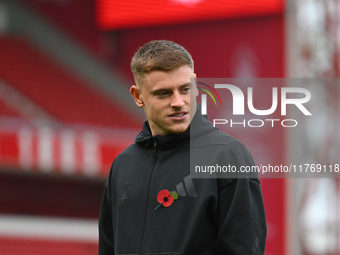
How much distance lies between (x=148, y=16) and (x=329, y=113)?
8.75 ft

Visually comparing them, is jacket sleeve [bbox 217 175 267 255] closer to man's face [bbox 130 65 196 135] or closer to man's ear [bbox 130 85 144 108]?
man's face [bbox 130 65 196 135]

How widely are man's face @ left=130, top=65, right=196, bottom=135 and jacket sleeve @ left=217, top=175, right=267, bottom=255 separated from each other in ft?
0.65

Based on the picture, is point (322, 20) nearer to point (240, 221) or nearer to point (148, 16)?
point (148, 16)

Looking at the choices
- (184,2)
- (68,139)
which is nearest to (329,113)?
(184,2)

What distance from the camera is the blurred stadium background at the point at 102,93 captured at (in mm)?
6078

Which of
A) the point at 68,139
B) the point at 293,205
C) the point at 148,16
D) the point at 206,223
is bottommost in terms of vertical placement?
the point at 206,223

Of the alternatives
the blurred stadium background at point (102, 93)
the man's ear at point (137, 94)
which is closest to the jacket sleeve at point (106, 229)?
the man's ear at point (137, 94)

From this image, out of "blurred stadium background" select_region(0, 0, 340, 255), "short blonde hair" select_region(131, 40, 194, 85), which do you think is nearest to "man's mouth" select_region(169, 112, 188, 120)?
"short blonde hair" select_region(131, 40, 194, 85)

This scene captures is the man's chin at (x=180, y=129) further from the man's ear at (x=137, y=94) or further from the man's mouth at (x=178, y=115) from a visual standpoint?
the man's ear at (x=137, y=94)

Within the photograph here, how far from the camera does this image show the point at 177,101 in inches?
58.1

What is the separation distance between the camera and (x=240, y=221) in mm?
1420

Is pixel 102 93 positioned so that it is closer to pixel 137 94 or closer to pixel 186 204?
pixel 137 94

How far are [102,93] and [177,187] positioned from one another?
6810mm

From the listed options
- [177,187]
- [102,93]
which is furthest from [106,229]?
[102,93]
